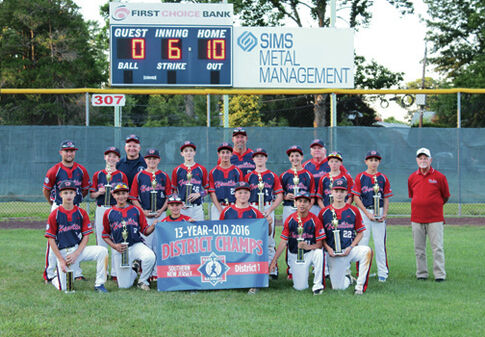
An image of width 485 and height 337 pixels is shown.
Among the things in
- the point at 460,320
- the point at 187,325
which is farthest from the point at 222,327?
the point at 460,320

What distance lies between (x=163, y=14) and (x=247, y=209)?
8.52 meters

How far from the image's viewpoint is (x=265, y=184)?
8.25 metres

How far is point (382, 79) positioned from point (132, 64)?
18984 millimetres

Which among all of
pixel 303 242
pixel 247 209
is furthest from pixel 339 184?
pixel 247 209

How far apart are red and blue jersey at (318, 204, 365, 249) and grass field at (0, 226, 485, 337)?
0.63 metres

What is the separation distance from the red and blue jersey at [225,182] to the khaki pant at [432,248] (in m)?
2.55

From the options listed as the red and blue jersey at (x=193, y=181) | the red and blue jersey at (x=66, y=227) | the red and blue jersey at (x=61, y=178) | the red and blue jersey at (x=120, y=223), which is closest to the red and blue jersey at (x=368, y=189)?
the red and blue jersey at (x=193, y=181)

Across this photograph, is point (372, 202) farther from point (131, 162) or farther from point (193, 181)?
point (131, 162)

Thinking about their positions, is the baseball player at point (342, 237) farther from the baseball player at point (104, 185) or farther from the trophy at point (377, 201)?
the baseball player at point (104, 185)

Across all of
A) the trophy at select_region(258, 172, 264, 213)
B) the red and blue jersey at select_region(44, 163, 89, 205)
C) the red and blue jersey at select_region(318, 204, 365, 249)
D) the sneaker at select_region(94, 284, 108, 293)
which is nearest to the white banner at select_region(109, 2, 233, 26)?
the red and blue jersey at select_region(44, 163, 89, 205)

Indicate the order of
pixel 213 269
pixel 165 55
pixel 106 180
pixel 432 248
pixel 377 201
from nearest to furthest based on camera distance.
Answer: pixel 213 269 → pixel 377 201 → pixel 432 248 → pixel 106 180 → pixel 165 55

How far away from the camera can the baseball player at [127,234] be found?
24.3 feet

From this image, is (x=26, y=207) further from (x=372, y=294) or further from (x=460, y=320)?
(x=460, y=320)

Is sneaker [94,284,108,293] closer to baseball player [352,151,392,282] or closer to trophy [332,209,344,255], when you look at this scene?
trophy [332,209,344,255]
